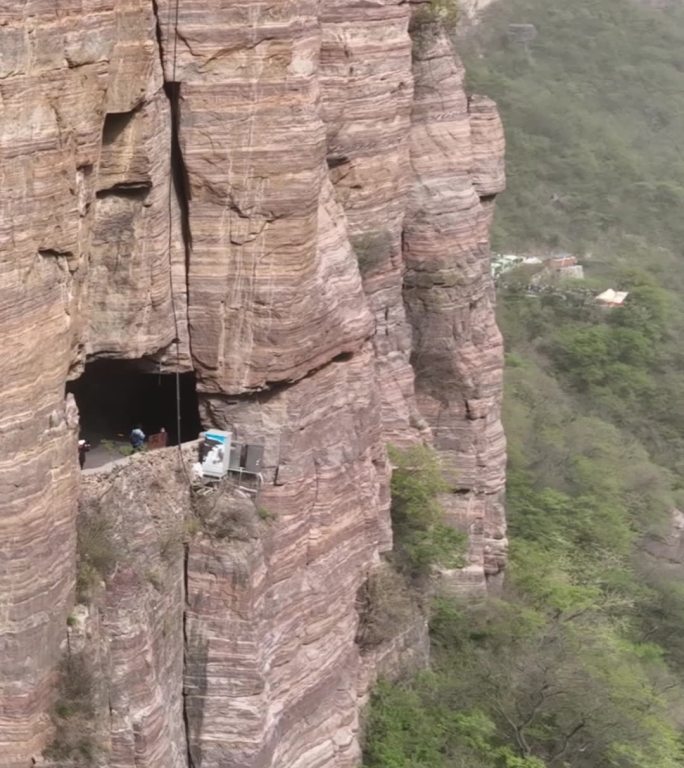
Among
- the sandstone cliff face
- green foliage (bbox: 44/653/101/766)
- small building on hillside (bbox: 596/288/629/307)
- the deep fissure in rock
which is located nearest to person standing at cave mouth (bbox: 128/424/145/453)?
the sandstone cliff face

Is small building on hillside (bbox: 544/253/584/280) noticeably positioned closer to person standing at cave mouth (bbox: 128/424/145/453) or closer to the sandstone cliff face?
the sandstone cliff face

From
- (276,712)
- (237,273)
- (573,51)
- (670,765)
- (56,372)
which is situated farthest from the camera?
(573,51)

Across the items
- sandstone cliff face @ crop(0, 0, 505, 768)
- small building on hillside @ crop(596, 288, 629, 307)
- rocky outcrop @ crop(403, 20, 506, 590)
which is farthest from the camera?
small building on hillside @ crop(596, 288, 629, 307)

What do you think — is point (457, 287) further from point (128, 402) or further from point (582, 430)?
point (582, 430)

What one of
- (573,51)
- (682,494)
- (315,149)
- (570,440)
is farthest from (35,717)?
(573,51)

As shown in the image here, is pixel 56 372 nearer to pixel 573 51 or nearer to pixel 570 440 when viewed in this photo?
pixel 570 440
